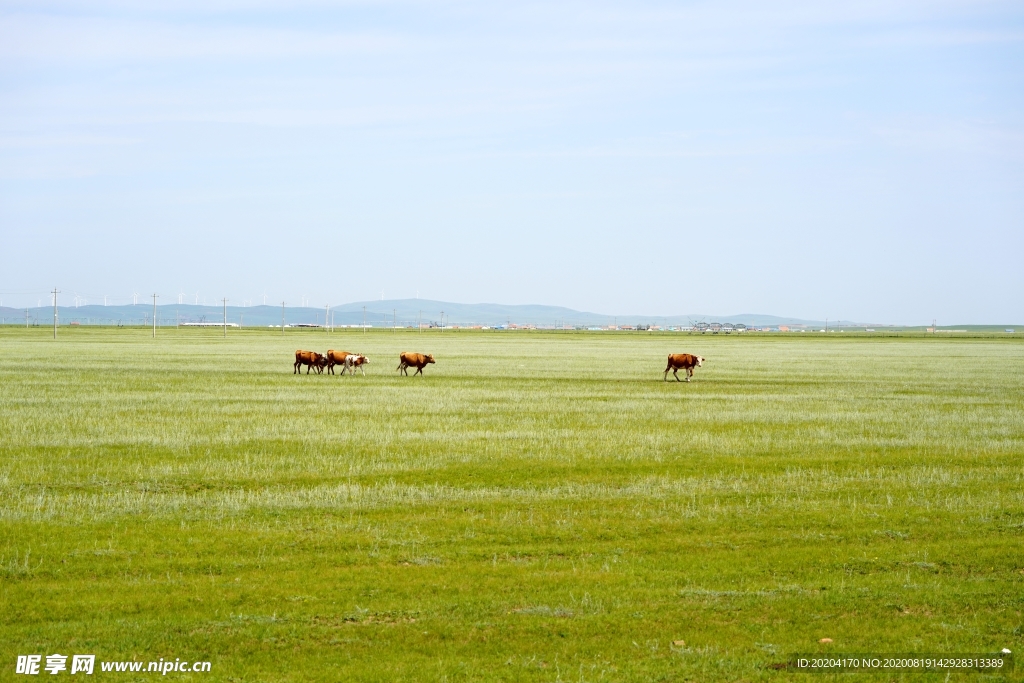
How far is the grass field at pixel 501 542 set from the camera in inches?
392

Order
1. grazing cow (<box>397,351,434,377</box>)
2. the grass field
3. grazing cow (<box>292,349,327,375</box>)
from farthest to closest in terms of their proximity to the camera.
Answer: grazing cow (<box>292,349,327,375</box>), grazing cow (<box>397,351,434,377</box>), the grass field

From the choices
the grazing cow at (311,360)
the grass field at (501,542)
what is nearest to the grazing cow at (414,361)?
the grazing cow at (311,360)

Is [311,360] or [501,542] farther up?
[311,360]

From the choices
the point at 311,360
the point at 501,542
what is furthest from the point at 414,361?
the point at 501,542

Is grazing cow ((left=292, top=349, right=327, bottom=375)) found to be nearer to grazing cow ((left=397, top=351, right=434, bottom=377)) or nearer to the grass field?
grazing cow ((left=397, top=351, right=434, bottom=377))

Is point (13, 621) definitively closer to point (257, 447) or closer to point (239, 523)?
point (239, 523)

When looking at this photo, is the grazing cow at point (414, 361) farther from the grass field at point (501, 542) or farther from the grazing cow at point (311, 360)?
the grass field at point (501, 542)

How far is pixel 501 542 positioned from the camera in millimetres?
14117

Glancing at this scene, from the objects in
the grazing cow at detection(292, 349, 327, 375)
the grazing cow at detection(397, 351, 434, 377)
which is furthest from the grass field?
the grazing cow at detection(292, 349, 327, 375)

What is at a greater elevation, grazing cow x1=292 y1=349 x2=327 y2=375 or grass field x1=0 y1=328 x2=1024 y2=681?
grazing cow x1=292 y1=349 x2=327 y2=375

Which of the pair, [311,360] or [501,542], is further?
[311,360]

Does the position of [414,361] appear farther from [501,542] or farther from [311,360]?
[501,542]

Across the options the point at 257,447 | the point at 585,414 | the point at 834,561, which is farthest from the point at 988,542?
the point at 585,414

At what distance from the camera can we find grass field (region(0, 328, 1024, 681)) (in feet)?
32.7
